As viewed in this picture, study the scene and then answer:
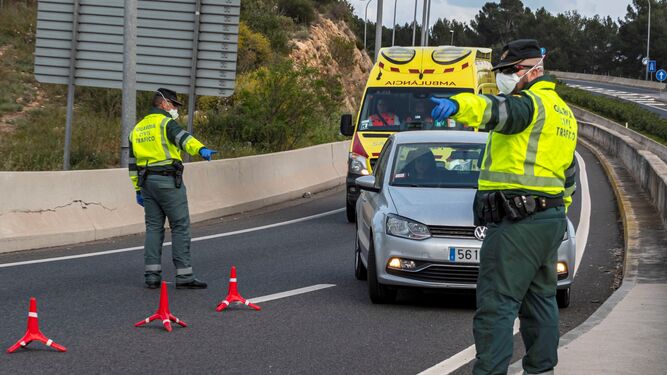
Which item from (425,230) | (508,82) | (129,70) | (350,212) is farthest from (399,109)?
(508,82)

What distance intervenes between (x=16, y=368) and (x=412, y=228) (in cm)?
387

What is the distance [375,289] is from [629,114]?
51023mm

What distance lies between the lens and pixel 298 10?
201 feet

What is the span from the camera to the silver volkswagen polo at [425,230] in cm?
1029

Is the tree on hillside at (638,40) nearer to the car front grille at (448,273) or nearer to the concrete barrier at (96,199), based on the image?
the concrete barrier at (96,199)

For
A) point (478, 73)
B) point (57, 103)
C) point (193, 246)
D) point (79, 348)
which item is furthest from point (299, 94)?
point (79, 348)

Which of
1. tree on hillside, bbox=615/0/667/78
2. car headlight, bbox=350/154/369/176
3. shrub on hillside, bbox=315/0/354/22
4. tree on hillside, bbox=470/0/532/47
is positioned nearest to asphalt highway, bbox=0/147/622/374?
car headlight, bbox=350/154/369/176

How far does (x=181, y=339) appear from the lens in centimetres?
896

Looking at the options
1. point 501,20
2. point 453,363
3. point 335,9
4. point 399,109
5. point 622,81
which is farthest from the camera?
point 501,20

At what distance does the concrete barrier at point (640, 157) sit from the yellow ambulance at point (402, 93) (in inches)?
126

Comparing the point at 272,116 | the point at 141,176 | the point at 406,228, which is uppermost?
the point at 272,116

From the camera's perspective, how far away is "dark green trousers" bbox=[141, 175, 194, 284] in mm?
11625

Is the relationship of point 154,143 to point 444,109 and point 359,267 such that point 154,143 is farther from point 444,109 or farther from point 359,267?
point 444,109

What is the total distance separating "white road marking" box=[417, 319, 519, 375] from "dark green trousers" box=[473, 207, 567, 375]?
111 cm
